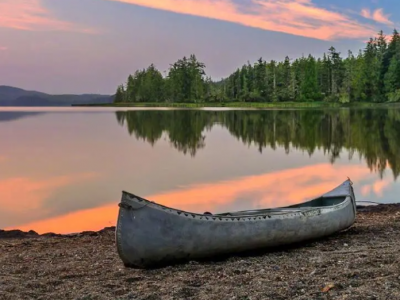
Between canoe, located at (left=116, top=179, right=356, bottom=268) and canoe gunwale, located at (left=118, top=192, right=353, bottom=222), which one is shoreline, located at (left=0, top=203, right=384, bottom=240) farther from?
canoe gunwale, located at (left=118, top=192, right=353, bottom=222)

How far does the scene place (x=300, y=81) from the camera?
4882 inches

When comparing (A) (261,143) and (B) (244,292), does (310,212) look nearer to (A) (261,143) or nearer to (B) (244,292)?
(B) (244,292)

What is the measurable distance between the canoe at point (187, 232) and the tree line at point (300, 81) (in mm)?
100803

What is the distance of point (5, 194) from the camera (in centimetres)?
1658

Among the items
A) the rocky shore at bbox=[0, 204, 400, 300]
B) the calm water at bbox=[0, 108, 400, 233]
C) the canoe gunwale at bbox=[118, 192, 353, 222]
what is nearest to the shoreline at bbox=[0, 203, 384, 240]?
the calm water at bbox=[0, 108, 400, 233]

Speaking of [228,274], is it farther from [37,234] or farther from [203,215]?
[37,234]

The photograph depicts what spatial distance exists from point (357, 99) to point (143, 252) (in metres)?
111

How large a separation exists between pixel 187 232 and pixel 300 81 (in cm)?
12144

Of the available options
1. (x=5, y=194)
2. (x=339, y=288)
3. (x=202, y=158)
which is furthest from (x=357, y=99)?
(x=339, y=288)

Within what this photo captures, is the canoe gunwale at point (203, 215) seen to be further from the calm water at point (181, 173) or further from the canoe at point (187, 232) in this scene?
the calm water at point (181, 173)

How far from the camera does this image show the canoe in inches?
274

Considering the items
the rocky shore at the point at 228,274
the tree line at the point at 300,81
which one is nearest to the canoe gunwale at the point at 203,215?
the rocky shore at the point at 228,274

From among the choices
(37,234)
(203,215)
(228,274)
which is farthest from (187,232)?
(37,234)

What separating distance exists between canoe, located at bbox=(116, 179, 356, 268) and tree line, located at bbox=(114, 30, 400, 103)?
101 m
